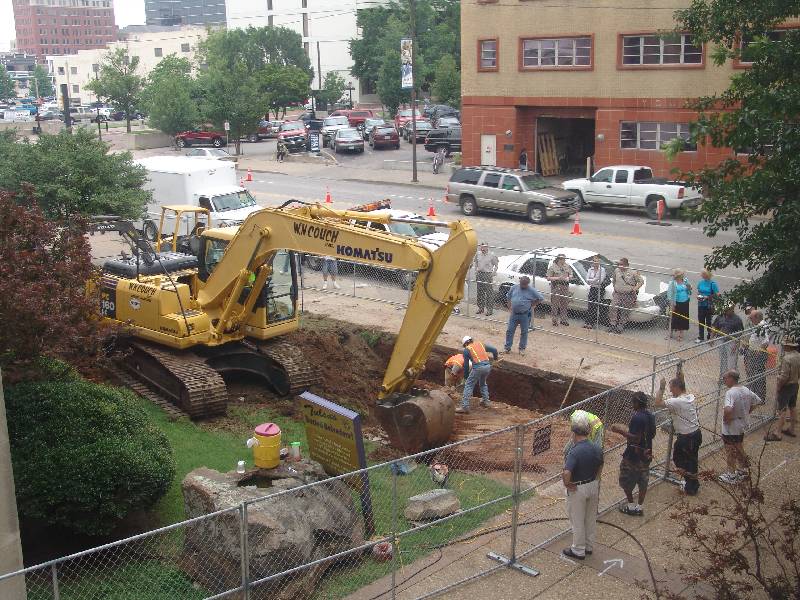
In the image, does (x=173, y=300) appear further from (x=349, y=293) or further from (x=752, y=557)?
(x=752, y=557)

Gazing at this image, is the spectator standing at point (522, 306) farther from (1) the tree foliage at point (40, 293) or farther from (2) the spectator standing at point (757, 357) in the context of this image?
(1) the tree foliage at point (40, 293)

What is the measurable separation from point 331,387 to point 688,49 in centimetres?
2560

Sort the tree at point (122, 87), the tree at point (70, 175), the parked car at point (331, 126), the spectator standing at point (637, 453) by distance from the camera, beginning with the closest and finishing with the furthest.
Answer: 1. the spectator standing at point (637, 453)
2. the tree at point (70, 175)
3. the parked car at point (331, 126)
4. the tree at point (122, 87)

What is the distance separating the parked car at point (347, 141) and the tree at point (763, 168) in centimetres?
4143

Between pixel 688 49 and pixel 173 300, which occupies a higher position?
pixel 688 49

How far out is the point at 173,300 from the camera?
52.0ft

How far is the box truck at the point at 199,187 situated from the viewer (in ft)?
97.0

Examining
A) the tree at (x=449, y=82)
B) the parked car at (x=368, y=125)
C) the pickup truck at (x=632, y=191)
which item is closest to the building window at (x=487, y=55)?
the pickup truck at (x=632, y=191)

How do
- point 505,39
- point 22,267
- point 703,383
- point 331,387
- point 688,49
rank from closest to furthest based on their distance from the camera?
point 22,267, point 703,383, point 331,387, point 688,49, point 505,39

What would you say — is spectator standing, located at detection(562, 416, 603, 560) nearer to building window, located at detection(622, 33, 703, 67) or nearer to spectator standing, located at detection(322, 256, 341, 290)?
spectator standing, located at detection(322, 256, 341, 290)

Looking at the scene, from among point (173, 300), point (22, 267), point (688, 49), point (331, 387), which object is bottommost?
point (331, 387)

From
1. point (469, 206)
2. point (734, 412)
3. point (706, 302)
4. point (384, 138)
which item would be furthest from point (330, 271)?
point (384, 138)

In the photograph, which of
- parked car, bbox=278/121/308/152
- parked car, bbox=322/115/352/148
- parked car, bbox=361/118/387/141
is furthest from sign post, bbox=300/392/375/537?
parked car, bbox=361/118/387/141

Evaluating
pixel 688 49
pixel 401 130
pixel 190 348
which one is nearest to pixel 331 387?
pixel 190 348
